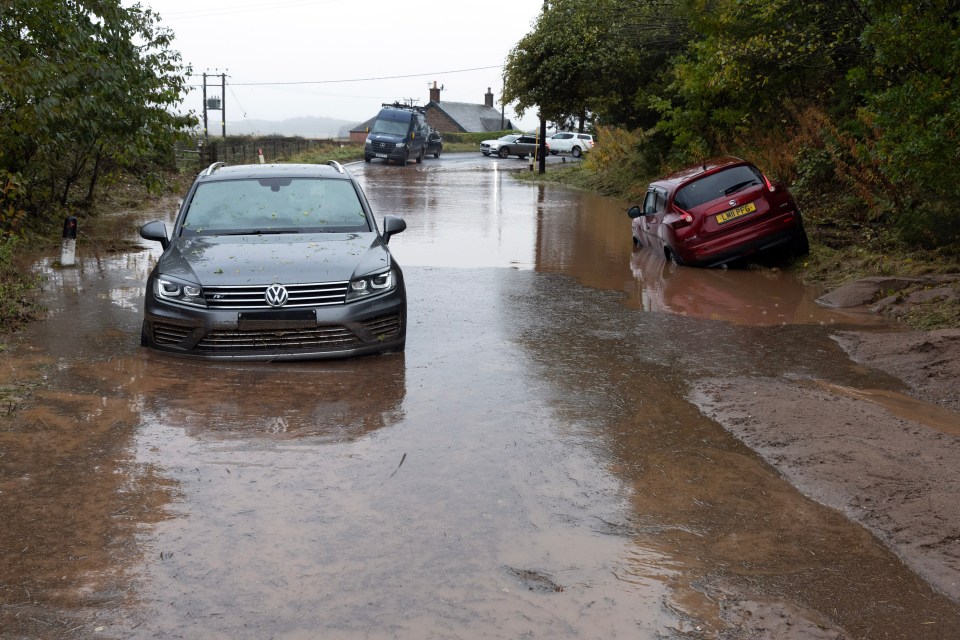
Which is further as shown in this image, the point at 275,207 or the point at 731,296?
the point at 731,296

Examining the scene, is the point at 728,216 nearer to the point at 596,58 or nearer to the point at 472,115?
the point at 596,58

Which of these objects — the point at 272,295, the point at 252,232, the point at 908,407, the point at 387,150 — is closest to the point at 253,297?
the point at 272,295

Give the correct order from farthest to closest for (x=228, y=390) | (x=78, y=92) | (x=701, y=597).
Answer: (x=78, y=92)
(x=228, y=390)
(x=701, y=597)

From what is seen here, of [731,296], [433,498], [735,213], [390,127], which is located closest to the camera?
[433,498]

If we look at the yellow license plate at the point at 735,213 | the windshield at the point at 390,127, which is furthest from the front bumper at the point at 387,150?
the yellow license plate at the point at 735,213

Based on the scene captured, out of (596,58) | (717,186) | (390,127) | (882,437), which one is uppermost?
(596,58)

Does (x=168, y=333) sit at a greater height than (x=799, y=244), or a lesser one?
lesser

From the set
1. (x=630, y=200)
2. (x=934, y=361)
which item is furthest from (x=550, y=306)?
(x=630, y=200)

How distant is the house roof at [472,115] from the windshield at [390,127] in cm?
5324

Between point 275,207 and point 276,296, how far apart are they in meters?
1.82

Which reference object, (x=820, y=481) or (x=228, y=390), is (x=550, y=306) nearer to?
(x=228, y=390)

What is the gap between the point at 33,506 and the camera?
5.43 metres

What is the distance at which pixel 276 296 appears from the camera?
8250 millimetres

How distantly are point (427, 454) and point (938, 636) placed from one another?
315 cm
